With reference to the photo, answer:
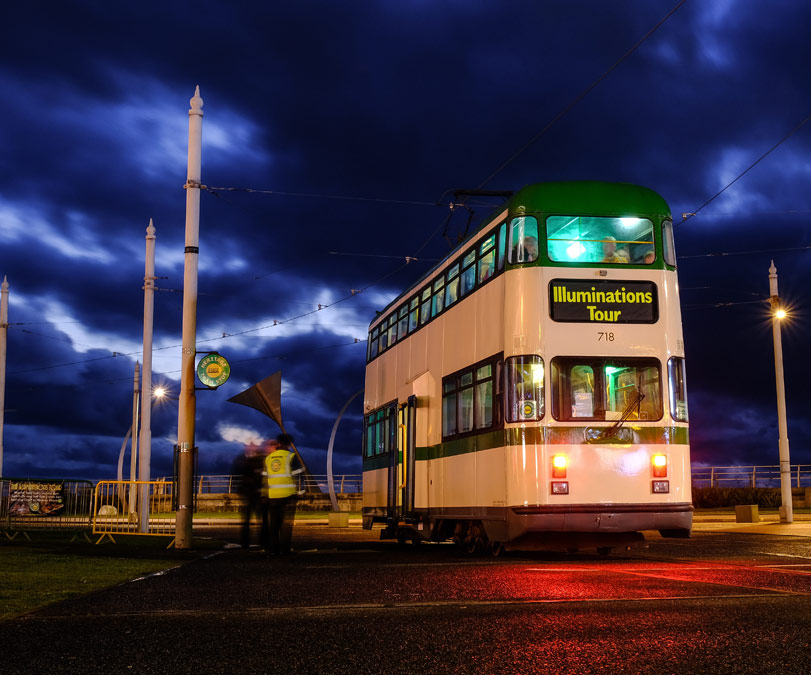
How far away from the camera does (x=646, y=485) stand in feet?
42.9

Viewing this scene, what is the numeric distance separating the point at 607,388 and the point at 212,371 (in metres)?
7.80

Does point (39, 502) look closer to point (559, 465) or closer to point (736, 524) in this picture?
point (559, 465)

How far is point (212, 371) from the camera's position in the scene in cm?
1812

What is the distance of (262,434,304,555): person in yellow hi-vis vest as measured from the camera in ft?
50.1

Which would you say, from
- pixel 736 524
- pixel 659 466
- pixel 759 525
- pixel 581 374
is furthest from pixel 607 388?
pixel 736 524

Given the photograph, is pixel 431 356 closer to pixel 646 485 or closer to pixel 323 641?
pixel 646 485

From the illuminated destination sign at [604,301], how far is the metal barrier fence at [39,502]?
44.1 ft

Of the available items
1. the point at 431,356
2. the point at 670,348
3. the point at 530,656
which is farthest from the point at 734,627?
the point at 431,356

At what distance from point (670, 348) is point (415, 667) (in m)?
8.68

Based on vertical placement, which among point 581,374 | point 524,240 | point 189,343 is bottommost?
point 581,374

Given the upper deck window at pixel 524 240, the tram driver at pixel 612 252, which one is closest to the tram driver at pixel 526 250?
the upper deck window at pixel 524 240

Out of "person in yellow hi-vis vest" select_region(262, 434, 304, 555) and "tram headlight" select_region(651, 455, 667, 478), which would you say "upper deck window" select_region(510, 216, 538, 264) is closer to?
"tram headlight" select_region(651, 455, 667, 478)

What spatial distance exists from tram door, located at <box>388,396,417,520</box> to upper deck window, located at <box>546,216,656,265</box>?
205 inches

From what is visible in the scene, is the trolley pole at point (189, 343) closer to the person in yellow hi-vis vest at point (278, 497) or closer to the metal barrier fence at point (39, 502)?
the person in yellow hi-vis vest at point (278, 497)
